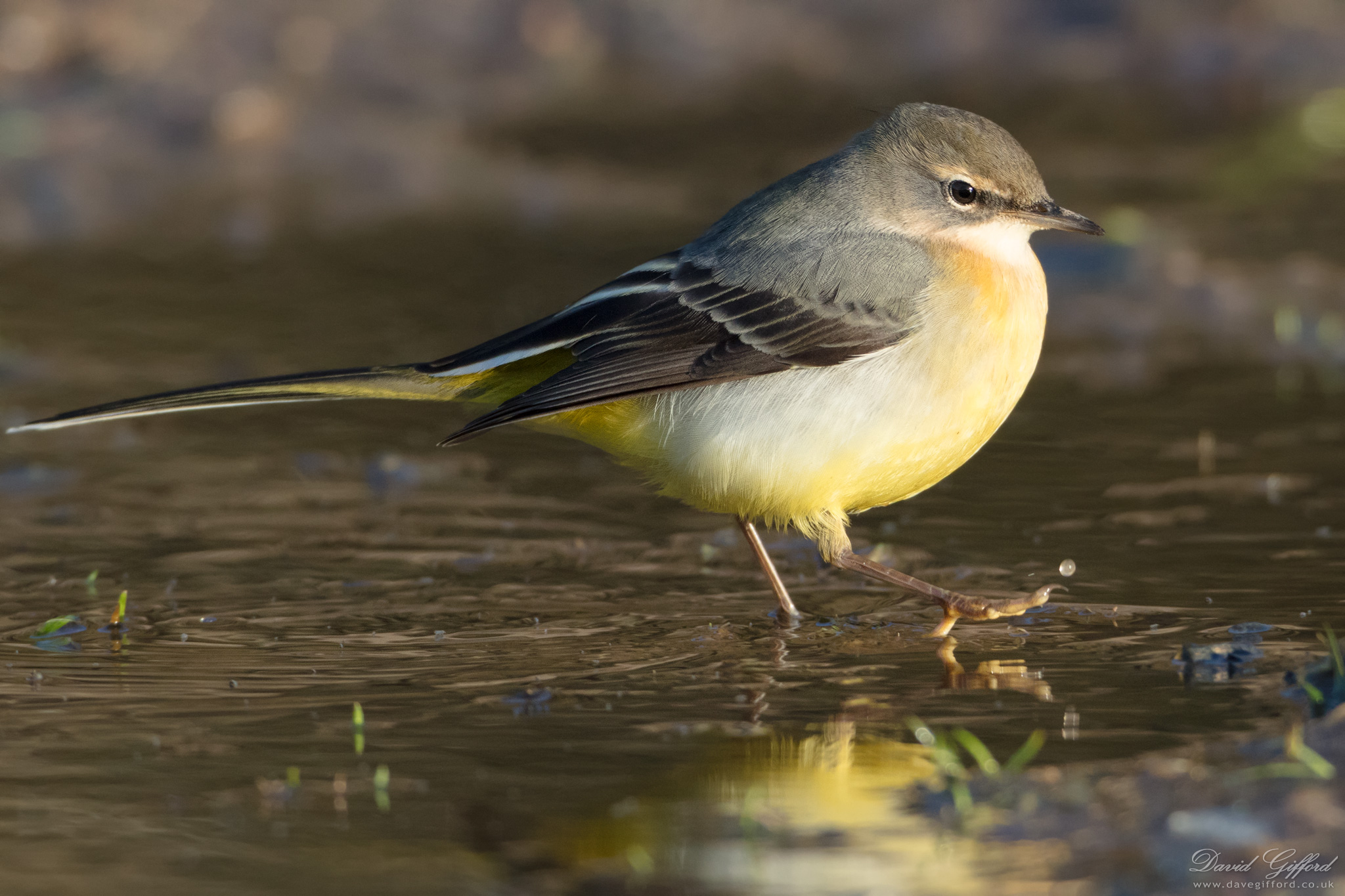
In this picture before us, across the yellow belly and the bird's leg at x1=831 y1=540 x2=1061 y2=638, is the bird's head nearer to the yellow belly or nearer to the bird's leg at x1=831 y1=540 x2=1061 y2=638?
the yellow belly

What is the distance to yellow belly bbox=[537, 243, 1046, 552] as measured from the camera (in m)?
6.18

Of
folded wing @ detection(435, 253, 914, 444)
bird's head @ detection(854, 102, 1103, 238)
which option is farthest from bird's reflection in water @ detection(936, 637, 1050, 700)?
bird's head @ detection(854, 102, 1103, 238)

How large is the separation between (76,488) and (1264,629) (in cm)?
521

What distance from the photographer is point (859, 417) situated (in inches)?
244

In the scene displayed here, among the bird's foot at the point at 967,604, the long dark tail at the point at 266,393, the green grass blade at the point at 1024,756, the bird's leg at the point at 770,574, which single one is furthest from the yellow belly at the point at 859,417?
the green grass blade at the point at 1024,756

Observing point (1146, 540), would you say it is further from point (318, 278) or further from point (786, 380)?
point (318, 278)

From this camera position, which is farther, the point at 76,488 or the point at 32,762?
the point at 76,488

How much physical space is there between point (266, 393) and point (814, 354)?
2070mm

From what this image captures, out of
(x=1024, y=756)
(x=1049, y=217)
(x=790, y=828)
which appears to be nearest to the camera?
(x=790, y=828)

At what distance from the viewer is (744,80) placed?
57.4ft

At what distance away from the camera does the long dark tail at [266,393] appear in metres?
6.56

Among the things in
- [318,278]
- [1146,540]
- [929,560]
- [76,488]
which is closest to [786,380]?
[929,560]

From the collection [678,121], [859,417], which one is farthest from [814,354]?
[678,121]

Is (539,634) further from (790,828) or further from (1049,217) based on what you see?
(1049,217)
